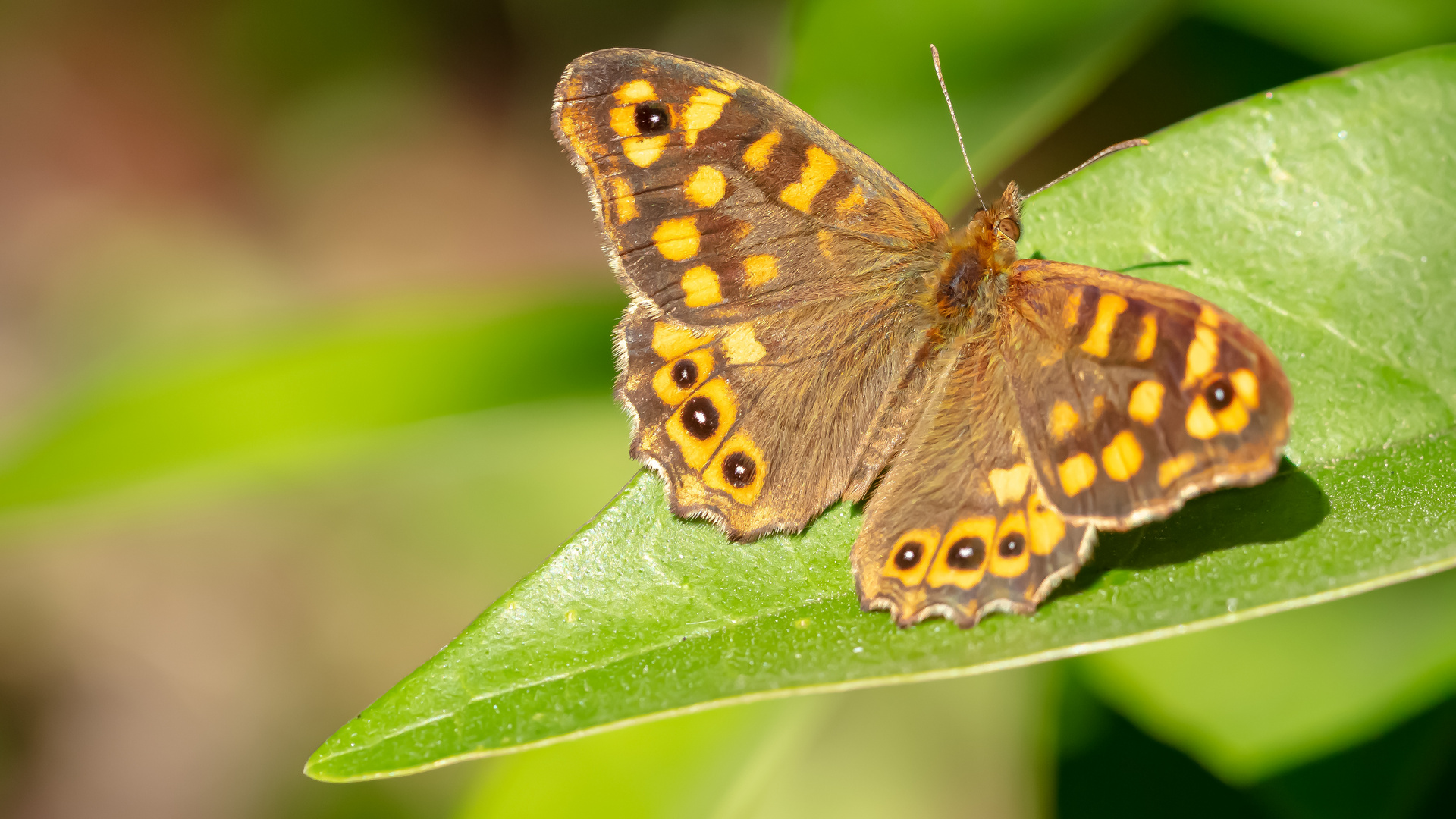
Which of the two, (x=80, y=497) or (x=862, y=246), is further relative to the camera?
(x=80, y=497)

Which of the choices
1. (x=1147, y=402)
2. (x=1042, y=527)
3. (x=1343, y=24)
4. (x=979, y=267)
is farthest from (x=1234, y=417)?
(x=1343, y=24)

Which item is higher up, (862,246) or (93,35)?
(93,35)

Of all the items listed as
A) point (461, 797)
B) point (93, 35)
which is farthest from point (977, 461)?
point (93, 35)

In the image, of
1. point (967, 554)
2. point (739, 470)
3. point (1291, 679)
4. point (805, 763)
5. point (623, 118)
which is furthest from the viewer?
point (805, 763)

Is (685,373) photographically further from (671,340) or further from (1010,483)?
(1010,483)

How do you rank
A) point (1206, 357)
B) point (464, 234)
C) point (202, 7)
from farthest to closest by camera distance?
1. point (464, 234)
2. point (202, 7)
3. point (1206, 357)

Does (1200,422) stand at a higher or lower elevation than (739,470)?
lower

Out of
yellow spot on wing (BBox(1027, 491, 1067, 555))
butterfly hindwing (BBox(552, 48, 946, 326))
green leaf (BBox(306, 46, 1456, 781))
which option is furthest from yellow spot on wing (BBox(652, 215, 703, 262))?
yellow spot on wing (BBox(1027, 491, 1067, 555))

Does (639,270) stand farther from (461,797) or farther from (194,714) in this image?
(194,714)
